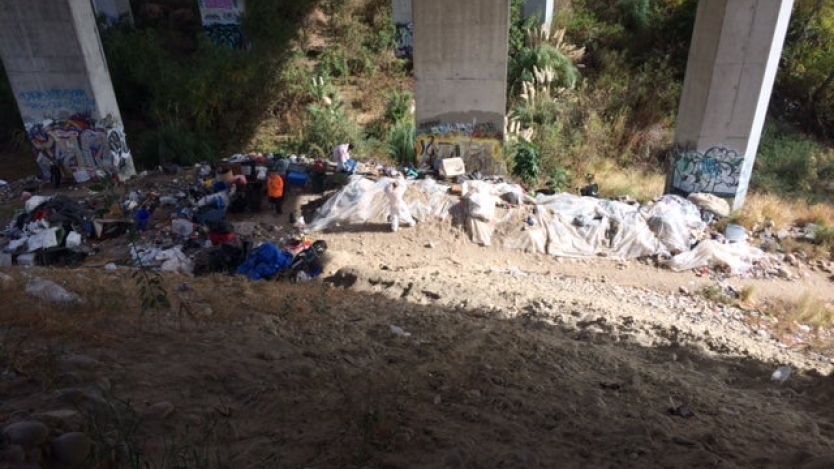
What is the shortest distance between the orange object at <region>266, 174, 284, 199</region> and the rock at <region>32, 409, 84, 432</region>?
861 cm

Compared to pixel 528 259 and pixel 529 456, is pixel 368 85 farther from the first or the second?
pixel 529 456

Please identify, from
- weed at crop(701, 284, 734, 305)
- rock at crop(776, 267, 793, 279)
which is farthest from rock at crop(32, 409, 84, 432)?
rock at crop(776, 267, 793, 279)

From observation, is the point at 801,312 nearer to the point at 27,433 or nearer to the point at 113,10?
the point at 27,433

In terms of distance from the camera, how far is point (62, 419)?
9.20 feet

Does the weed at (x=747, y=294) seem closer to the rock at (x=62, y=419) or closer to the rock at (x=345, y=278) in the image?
the rock at (x=345, y=278)

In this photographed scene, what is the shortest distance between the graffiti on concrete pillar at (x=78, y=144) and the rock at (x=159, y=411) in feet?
40.7

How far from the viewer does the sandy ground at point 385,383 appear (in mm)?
3074

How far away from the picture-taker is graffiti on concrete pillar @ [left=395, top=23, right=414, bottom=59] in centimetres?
2003

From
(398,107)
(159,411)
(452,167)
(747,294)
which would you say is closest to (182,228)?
(452,167)

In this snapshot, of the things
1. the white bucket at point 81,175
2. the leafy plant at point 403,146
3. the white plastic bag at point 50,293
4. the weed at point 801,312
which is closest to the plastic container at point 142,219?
the white bucket at point 81,175

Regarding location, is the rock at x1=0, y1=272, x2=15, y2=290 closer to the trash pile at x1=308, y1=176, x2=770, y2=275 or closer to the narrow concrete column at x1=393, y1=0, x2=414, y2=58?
the trash pile at x1=308, y1=176, x2=770, y2=275

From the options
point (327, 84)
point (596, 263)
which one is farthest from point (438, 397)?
point (327, 84)

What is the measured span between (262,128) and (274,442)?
576 inches

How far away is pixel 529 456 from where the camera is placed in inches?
125
